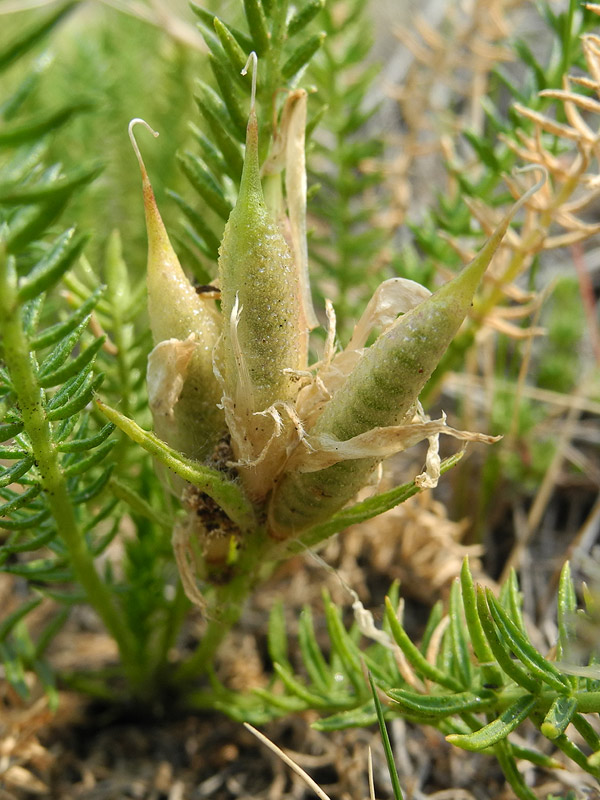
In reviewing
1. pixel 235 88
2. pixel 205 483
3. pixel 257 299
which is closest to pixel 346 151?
pixel 235 88

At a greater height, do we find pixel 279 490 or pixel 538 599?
pixel 279 490

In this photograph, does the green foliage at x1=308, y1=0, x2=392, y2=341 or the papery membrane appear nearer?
the papery membrane

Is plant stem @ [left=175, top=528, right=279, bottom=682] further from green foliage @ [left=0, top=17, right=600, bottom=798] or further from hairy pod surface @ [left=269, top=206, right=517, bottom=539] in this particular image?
hairy pod surface @ [left=269, top=206, right=517, bottom=539]

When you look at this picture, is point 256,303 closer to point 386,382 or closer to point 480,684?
point 386,382

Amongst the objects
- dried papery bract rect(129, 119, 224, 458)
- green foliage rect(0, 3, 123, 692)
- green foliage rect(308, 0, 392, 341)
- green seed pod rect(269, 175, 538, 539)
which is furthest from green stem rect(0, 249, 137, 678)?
green foliage rect(308, 0, 392, 341)

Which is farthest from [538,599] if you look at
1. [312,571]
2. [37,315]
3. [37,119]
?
[37,119]

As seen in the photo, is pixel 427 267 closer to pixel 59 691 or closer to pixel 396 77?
pixel 59 691
